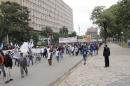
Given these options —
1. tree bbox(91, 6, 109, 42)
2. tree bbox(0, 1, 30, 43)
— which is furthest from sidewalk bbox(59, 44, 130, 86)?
tree bbox(91, 6, 109, 42)

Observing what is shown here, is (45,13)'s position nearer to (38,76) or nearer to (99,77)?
(38,76)

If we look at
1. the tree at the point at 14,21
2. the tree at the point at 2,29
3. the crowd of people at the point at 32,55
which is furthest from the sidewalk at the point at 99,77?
the tree at the point at 14,21

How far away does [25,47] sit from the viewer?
79.5 ft

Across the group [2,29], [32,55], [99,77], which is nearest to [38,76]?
[99,77]

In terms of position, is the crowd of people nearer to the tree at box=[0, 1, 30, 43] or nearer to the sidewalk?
the sidewalk

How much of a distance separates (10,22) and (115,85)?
241 feet

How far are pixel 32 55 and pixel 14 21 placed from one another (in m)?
52.9

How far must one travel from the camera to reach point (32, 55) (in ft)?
123

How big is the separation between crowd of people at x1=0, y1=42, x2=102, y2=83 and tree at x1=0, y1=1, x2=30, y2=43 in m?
29.4

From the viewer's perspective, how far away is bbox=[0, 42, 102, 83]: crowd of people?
70.3ft

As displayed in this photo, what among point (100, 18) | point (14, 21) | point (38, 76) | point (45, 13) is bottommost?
point (38, 76)

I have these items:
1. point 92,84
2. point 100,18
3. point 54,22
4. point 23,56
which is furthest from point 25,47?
point 54,22

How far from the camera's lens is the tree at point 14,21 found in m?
87.2

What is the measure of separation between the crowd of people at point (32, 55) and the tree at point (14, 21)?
29.4 m
